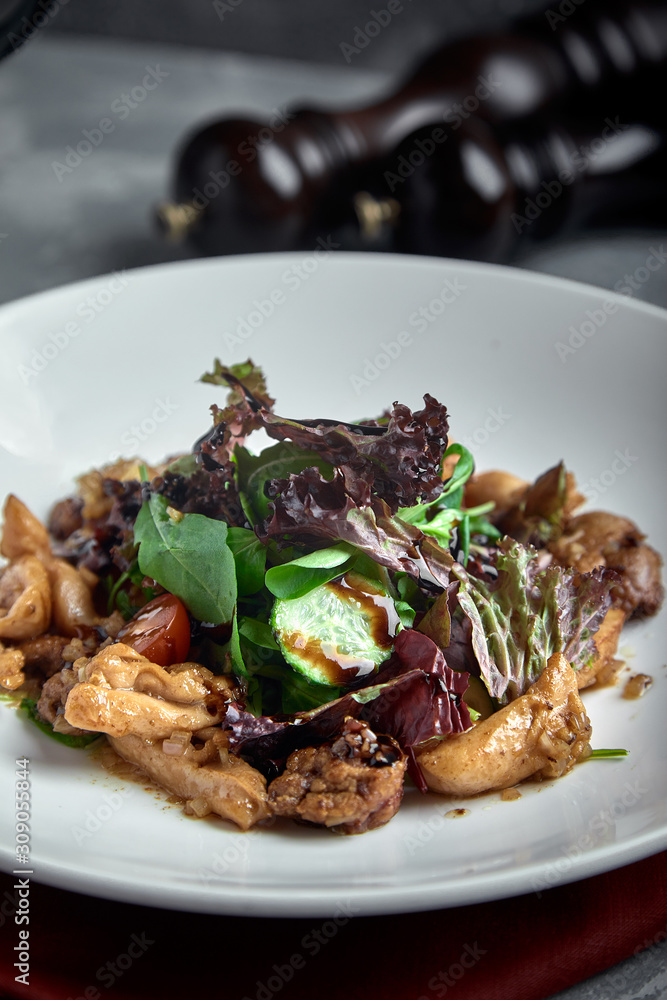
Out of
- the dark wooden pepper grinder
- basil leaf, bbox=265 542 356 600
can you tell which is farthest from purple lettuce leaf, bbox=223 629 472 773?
the dark wooden pepper grinder

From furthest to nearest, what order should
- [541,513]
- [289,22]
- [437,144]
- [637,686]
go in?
1. [289,22]
2. [437,144]
3. [541,513]
4. [637,686]

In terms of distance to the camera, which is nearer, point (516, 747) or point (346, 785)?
point (346, 785)

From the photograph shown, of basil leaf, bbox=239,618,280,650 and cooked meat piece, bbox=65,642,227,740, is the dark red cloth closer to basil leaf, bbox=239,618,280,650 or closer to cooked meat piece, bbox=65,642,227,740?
cooked meat piece, bbox=65,642,227,740

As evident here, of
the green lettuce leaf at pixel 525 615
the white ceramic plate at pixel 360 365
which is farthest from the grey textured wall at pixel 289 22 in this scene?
the green lettuce leaf at pixel 525 615

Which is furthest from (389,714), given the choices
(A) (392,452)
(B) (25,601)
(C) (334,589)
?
(B) (25,601)

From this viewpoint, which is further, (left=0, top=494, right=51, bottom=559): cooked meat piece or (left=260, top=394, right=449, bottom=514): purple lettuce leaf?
(left=0, top=494, right=51, bottom=559): cooked meat piece

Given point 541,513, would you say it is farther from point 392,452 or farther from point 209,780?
point 209,780

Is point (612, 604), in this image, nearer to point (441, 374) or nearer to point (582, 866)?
point (582, 866)
